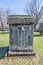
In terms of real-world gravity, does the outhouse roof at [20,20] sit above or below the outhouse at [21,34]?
above

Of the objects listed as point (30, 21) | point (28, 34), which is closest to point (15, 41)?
point (28, 34)

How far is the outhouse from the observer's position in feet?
20.4

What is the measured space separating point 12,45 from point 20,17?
4.17 feet

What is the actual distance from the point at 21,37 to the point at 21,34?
128 millimetres

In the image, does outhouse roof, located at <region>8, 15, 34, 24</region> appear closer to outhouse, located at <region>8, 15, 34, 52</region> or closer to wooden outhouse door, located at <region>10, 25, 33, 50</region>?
outhouse, located at <region>8, 15, 34, 52</region>

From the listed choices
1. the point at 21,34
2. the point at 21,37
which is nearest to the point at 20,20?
the point at 21,34

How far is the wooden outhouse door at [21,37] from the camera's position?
6219 mm

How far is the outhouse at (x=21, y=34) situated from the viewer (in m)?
6.22

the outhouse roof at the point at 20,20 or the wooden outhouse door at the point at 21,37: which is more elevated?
the outhouse roof at the point at 20,20

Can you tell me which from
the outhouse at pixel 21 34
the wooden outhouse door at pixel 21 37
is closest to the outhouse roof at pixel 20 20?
the outhouse at pixel 21 34

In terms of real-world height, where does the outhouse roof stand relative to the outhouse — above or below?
above

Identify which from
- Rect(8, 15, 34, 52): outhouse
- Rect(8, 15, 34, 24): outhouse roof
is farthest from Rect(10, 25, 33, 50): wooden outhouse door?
Rect(8, 15, 34, 24): outhouse roof

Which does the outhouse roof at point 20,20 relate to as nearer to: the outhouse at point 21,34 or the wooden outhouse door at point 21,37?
the outhouse at point 21,34

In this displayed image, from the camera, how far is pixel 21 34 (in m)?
6.25
